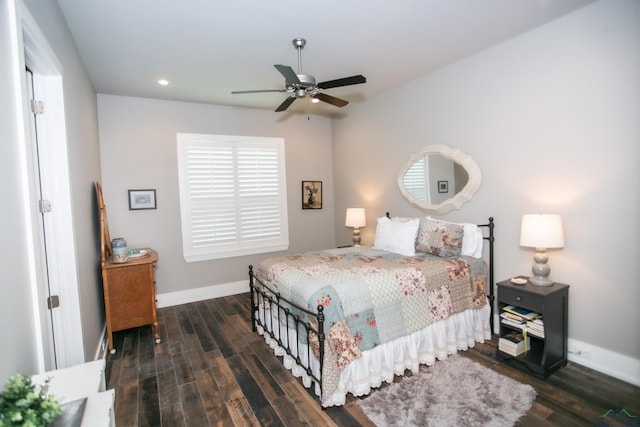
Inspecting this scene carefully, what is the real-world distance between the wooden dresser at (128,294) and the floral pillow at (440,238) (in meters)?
3.01

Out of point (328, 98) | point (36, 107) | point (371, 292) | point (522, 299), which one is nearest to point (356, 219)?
point (328, 98)

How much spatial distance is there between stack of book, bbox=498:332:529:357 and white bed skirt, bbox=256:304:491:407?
0.35 metres

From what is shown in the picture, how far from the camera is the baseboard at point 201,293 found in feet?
15.1

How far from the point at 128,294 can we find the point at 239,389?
1660 mm

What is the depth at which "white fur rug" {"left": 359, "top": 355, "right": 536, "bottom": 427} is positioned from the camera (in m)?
2.15

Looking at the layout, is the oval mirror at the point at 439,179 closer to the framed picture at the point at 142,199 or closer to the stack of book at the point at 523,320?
the stack of book at the point at 523,320

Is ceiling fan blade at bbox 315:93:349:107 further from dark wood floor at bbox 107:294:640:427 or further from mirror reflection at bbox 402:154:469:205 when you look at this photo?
dark wood floor at bbox 107:294:640:427

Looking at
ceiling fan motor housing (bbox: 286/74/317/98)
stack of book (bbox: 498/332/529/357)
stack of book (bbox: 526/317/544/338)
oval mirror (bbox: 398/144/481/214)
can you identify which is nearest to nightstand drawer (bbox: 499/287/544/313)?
stack of book (bbox: 526/317/544/338)

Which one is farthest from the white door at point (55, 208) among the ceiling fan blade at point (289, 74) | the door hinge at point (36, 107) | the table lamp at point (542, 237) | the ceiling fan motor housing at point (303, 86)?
the table lamp at point (542, 237)

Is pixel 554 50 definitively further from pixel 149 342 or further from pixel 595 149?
pixel 149 342

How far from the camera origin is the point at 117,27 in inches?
103

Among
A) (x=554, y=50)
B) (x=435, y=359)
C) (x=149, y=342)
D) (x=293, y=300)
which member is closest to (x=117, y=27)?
(x=293, y=300)

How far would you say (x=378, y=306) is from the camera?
259cm

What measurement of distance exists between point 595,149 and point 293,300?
2804mm
